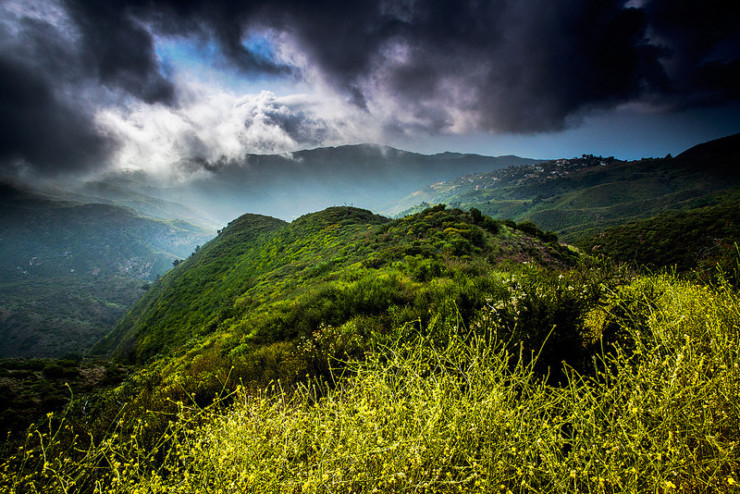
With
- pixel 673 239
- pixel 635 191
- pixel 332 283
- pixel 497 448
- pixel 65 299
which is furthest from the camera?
pixel 635 191

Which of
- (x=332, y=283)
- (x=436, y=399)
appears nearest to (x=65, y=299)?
(x=332, y=283)

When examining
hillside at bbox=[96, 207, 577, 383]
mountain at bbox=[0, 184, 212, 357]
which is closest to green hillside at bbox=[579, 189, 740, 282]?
hillside at bbox=[96, 207, 577, 383]

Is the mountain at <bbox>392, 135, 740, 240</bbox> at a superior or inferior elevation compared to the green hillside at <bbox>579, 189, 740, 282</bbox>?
superior

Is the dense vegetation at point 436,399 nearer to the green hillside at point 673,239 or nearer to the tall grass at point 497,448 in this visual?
the tall grass at point 497,448

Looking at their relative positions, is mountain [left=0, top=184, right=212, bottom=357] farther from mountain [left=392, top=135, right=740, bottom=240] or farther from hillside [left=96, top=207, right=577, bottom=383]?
mountain [left=392, top=135, right=740, bottom=240]

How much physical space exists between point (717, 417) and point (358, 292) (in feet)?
22.6

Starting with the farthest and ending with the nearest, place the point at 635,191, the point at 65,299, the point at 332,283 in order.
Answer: the point at 635,191 < the point at 65,299 < the point at 332,283

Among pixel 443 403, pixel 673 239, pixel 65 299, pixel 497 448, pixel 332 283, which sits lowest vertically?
pixel 673 239

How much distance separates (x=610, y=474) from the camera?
1797 mm

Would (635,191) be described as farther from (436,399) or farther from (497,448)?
(436,399)

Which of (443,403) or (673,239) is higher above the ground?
(443,403)

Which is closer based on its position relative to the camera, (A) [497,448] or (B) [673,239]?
(A) [497,448]

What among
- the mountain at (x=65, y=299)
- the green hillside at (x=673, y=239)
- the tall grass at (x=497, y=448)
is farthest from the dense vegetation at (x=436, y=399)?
the mountain at (x=65, y=299)

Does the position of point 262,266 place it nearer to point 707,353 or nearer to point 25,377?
point 25,377
